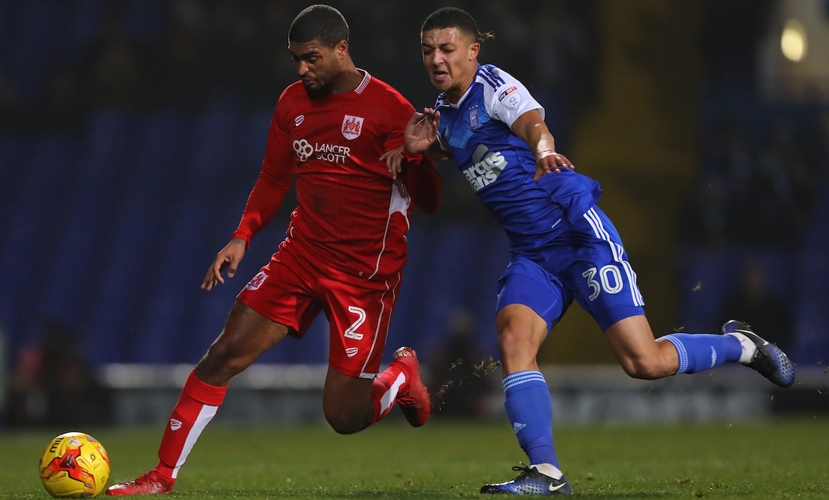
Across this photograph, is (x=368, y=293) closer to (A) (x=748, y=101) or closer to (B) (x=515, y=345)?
(B) (x=515, y=345)

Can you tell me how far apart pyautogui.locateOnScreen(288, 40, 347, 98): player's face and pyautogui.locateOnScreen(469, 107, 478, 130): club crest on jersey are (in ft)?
2.53

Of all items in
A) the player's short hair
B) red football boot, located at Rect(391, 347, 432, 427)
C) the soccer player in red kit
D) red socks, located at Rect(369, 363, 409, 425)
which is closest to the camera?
the player's short hair

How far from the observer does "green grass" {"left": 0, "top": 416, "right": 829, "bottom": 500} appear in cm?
632

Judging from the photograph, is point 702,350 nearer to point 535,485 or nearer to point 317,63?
point 535,485

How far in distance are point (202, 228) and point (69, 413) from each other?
4273 mm

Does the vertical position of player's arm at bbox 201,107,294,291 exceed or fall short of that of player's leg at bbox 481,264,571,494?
it exceeds it

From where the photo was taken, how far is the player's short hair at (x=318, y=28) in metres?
6.02

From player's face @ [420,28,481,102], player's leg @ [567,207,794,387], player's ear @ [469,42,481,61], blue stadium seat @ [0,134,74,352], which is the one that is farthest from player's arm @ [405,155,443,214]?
blue stadium seat @ [0,134,74,352]

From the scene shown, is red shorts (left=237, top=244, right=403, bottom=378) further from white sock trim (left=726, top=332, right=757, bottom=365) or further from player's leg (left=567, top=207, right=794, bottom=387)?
white sock trim (left=726, top=332, right=757, bottom=365)

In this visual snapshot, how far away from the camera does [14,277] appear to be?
1789 cm

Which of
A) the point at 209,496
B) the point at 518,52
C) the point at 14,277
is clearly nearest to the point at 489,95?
the point at 209,496

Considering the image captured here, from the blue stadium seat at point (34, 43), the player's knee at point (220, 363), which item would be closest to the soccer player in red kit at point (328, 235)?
the player's knee at point (220, 363)

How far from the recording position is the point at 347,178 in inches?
247

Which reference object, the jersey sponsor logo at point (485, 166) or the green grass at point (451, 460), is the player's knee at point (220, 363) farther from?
the jersey sponsor logo at point (485, 166)
